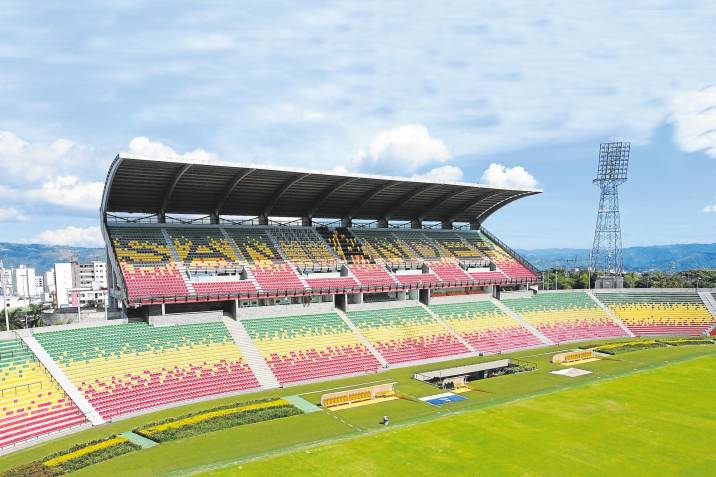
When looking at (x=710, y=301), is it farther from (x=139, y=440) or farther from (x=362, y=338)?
(x=139, y=440)

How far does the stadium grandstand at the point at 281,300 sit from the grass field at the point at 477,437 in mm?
4150

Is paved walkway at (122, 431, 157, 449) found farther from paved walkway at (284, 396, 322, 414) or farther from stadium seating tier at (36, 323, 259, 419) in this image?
paved walkway at (284, 396, 322, 414)

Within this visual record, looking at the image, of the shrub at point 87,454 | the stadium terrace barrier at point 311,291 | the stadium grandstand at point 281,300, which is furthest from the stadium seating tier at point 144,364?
the shrub at point 87,454

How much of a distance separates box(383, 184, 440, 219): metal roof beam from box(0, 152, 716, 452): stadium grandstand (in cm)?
27

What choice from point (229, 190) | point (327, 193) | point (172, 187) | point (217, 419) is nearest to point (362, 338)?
point (327, 193)

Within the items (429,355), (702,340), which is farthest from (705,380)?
(429,355)

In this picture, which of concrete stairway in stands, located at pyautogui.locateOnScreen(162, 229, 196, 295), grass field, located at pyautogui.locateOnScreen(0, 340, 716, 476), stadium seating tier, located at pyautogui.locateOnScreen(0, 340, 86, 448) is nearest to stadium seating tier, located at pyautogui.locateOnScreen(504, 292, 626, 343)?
grass field, located at pyautogui.locateOnScreen(0, 340, 716, 476)

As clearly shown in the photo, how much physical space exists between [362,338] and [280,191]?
18.7 m

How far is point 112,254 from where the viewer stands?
45.0 meters

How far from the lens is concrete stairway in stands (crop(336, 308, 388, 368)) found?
44062 mm

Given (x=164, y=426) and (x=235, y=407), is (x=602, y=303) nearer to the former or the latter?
(x=235, y=407)

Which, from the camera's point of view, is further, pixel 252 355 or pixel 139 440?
pixel 252 355

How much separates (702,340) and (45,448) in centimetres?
6461

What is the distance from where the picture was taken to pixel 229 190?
159 ft
